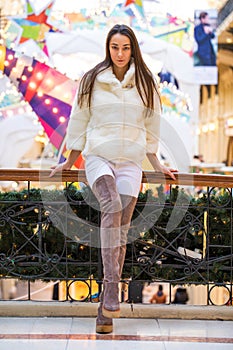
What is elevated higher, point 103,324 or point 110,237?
point 110,237

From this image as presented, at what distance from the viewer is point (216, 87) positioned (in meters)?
28.7

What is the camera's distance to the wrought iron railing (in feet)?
12.4

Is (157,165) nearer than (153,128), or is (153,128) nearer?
(153,128)

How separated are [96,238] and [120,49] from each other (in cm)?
124

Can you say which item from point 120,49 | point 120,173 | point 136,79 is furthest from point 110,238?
point 120,49

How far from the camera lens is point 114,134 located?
315 cm

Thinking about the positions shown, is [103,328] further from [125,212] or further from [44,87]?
[44,87]

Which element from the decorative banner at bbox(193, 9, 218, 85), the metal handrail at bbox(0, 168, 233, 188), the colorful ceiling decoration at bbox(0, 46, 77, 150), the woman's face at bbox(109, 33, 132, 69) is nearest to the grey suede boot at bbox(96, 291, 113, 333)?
the metal handrail at bbox(0, 168, 233, 188)

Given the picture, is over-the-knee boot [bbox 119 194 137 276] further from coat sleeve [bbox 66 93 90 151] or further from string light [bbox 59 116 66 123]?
string light [bbox 59 116 66 123]

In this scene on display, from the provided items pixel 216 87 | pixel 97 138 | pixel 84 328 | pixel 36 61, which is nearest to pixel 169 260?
pixel 84 328

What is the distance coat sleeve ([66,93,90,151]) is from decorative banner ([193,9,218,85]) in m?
9.22

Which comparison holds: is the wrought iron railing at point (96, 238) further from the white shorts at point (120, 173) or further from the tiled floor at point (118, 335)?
the white shorts at point (120, 173)

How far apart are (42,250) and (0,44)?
17.3 ft

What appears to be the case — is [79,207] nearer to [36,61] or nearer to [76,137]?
[76,137]
